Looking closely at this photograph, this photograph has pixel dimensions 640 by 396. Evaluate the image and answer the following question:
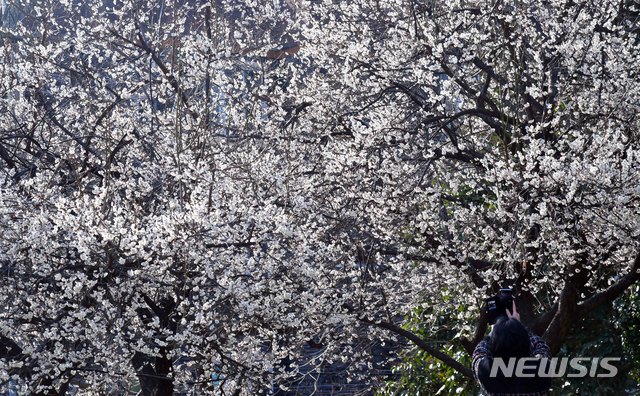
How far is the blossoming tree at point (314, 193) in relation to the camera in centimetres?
700

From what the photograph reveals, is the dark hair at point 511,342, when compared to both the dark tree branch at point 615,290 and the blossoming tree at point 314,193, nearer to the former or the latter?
the blossoming tree at point 314,193

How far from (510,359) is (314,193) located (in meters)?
4.02

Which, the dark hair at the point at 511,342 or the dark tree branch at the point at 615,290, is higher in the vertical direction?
the dark tree branch at the point at 615,290

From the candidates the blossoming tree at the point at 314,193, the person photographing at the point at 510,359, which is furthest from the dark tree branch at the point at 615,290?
the person photographing at the point at 510,359

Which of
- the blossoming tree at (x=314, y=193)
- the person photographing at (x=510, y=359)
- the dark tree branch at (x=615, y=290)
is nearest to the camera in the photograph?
the person photographing at (x=510, y=359)

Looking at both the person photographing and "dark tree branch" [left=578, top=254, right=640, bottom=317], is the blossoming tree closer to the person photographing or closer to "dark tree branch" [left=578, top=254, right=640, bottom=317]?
"dark tree branch" [left=578, top=254, right=640, bottom=317]

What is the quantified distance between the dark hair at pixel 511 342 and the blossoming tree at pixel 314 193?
2.12 meters

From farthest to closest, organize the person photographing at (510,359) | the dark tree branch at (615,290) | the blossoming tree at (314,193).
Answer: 1. the dark tree branch at (615,290)
2. the blossoming tree at (314,193)
3. the person photographing at (510,359)

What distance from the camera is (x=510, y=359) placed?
5324 mm

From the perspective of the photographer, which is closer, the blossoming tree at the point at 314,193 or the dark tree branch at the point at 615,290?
the blossoming tree at the point at 314,193

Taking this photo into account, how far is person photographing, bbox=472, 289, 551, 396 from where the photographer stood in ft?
17.5

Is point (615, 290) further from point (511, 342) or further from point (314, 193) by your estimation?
point (511, 342)

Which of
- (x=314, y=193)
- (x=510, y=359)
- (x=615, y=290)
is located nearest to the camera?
(x=510, y=359)

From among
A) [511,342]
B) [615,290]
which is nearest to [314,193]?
[615,290]
